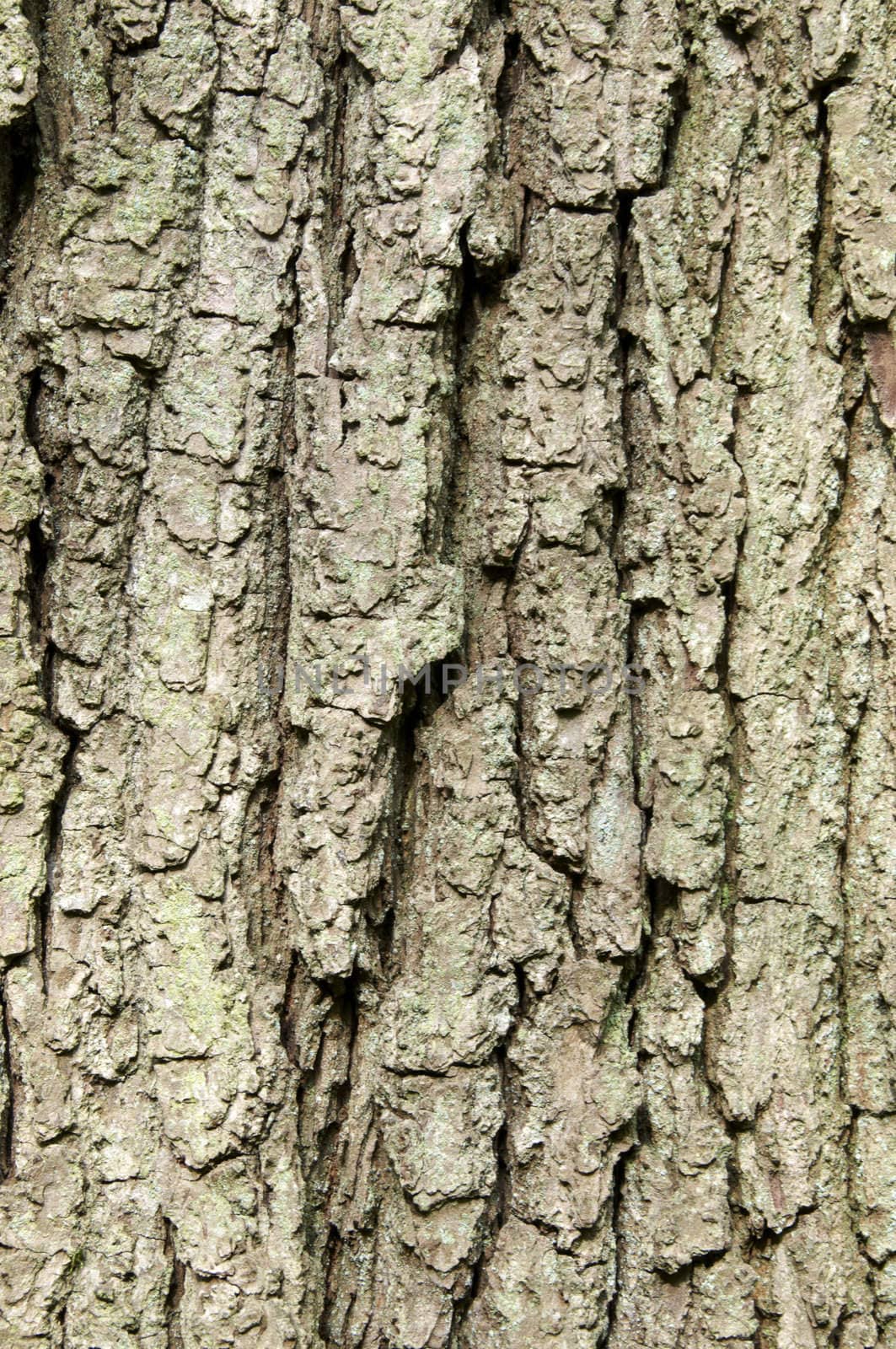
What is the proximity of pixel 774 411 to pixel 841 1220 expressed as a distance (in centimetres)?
99

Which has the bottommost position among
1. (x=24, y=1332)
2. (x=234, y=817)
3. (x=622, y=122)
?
(x=24, y=1332)

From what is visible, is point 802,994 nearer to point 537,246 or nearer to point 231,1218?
point 231,1218

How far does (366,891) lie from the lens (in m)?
1.29

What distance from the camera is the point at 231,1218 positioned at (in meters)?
1.28

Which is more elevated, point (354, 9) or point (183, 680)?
point (354, 9)

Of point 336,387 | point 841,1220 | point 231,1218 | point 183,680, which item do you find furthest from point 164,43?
point 841,1220

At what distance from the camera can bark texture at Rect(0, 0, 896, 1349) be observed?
1.29 metres

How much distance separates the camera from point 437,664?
1311 mm

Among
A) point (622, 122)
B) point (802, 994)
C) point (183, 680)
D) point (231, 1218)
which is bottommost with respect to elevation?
point (231, 1218)

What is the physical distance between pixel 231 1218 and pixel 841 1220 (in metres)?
0.73

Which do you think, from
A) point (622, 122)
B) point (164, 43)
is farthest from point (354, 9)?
point (622, 122)

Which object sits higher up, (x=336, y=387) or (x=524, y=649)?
(x=336, y=387)

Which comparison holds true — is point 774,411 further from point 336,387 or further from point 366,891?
point 366,891

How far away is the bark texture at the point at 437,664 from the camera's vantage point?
1.29 metres
